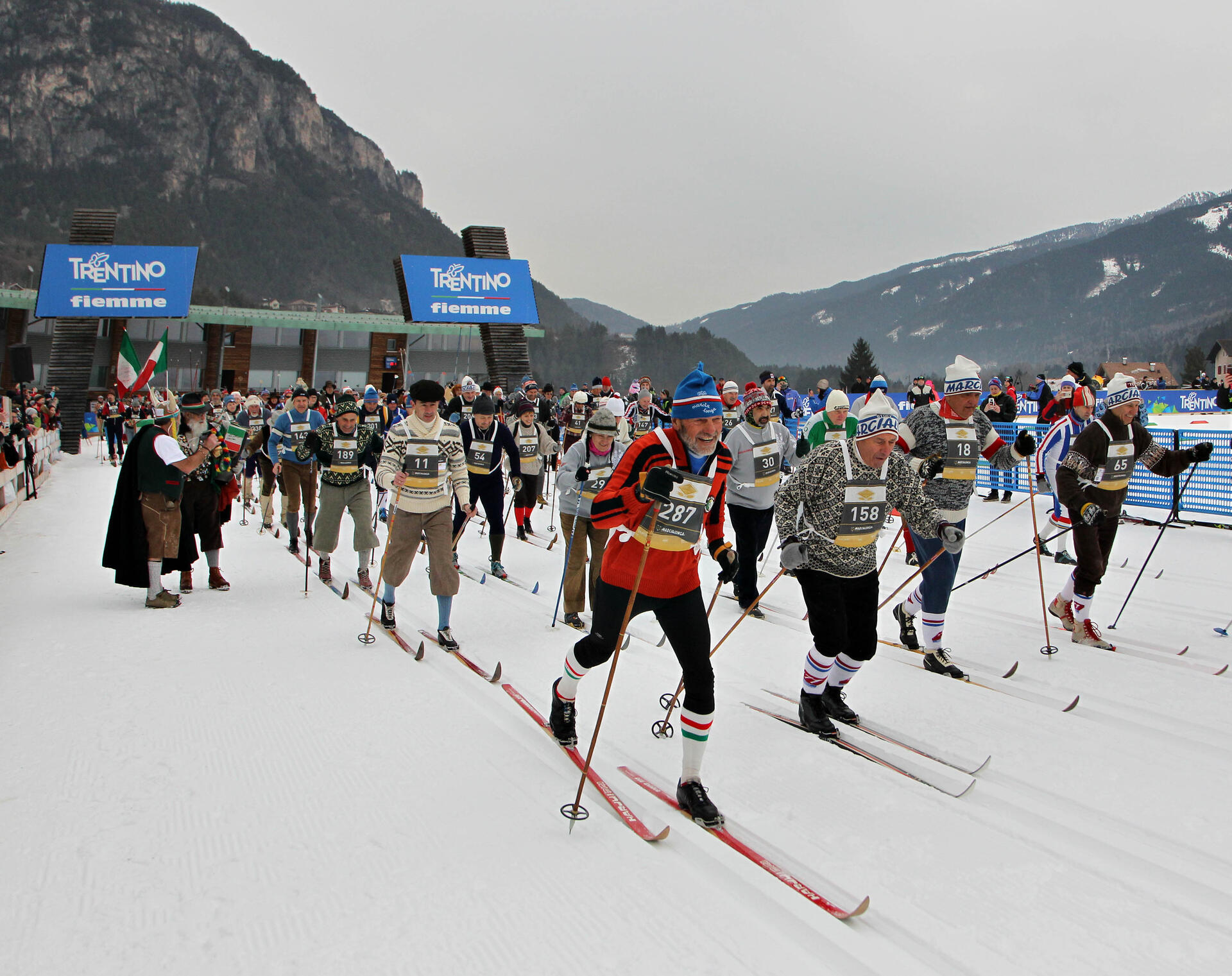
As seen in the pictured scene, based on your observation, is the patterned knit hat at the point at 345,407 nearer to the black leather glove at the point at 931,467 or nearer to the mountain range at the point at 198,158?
the black leather glove at the point at 931,467

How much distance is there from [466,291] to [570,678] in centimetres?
2614

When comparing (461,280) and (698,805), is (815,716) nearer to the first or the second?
(698,805)

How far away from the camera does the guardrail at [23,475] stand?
12.3 m

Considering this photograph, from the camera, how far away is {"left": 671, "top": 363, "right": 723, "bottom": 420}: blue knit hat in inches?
153

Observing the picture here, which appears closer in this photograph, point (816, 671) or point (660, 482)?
point (660, 482)

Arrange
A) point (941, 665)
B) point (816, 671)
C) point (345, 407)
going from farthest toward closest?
point (345, 407)
point (941, 665)
point (816, 671)

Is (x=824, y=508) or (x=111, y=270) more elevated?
(x=111, y=270)

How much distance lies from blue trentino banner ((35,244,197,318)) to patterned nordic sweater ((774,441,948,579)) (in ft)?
91.7

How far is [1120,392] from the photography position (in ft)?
22.2

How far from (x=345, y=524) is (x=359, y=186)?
189 m

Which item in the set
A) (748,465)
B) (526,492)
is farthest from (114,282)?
(748,465)

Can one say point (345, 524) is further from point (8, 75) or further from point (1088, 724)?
point (8, 75)

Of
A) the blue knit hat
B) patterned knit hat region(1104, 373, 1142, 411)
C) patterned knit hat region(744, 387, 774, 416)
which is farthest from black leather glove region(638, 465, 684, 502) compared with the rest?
patterned knit hat region(1104, 373, 1142, 411)

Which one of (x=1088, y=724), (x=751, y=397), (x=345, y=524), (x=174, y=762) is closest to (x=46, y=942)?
(x=174, y=762)
